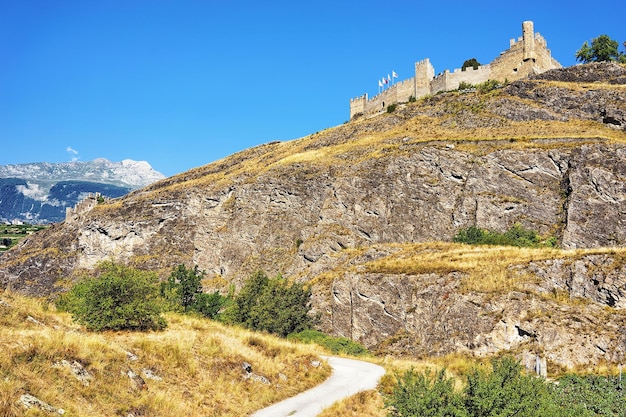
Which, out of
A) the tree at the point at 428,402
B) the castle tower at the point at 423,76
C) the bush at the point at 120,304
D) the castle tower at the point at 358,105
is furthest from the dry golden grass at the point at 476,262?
the castle tower at the point at 358,105

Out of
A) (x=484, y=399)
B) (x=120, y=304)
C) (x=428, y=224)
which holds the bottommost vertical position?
(x=484, y=399)

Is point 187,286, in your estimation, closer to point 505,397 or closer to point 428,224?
point 428,224

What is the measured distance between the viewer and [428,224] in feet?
167

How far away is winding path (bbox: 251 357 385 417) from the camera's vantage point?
50.1 ft

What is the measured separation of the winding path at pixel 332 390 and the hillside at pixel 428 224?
8461 millimetres

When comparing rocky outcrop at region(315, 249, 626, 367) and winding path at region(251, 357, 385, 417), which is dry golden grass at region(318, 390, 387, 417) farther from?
rocky outcrop at region(315, 249, 626, 367)

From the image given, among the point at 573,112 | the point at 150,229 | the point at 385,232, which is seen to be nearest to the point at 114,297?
the point at 385,232

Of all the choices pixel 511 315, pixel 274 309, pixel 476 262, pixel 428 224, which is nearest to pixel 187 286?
pixel 274 309

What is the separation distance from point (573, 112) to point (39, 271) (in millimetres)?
73251

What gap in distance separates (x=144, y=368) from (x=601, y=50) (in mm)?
92317

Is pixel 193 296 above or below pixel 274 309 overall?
below

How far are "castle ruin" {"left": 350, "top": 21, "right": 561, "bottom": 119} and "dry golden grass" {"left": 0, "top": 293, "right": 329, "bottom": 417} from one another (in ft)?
215

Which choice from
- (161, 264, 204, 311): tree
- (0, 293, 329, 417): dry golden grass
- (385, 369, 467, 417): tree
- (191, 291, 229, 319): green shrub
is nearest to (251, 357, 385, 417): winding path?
(0, 293, 329, 417): dry golden grass

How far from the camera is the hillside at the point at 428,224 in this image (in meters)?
28.7
